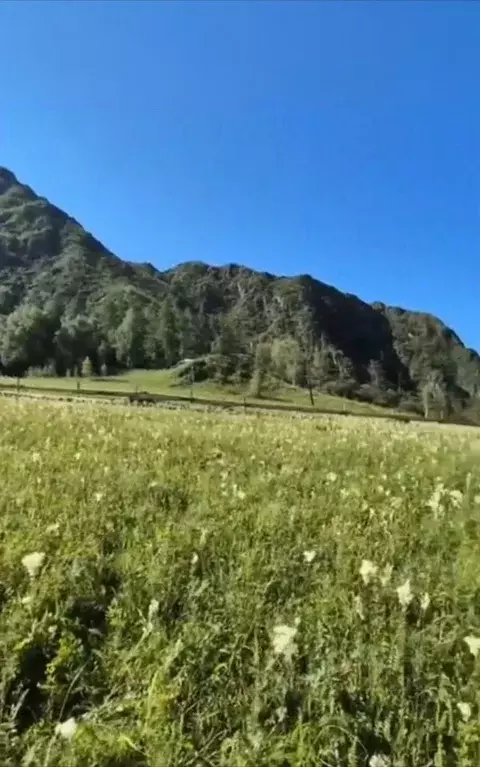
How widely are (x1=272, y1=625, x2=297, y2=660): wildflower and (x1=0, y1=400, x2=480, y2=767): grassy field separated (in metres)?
0.02

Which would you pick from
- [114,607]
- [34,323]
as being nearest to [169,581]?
[114,607]

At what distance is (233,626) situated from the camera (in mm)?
3676

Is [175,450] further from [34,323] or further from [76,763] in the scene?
[34,323]

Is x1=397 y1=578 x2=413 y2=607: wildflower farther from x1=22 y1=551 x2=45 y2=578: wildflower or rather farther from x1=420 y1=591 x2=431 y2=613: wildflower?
x1=22 y1=551 x2=45 y2=578: wildflower

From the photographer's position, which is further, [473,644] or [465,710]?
[473,644]

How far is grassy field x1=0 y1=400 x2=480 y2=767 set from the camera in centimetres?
279

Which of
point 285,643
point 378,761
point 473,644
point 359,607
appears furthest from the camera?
point 359,607

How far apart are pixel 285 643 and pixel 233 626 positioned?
0.53m

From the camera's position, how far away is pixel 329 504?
6.51m

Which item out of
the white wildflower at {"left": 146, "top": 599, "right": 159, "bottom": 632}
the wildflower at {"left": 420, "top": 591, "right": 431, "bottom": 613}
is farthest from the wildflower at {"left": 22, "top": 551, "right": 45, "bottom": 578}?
the wildflower at {"left": 420, "top": 591, "right": 431, "bottom": 613}

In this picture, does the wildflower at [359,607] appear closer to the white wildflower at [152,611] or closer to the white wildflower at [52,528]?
the white wildflower at [152,611]

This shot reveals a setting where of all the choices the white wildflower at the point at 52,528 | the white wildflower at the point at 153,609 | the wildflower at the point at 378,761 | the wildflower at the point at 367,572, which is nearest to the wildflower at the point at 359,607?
the wildflower at the point at 367,572

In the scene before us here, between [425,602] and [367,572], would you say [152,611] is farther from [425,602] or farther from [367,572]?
[425,602]

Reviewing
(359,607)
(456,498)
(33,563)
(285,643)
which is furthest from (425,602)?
(456,498)
